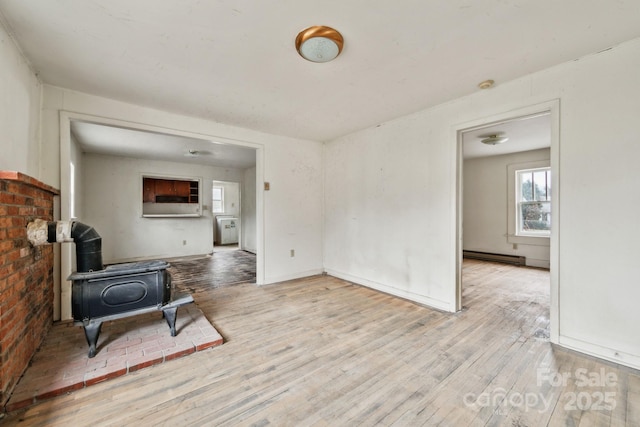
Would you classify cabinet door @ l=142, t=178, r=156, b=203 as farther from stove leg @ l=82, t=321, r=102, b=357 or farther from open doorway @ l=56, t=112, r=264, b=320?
stove leg @ l=82, t=321, r=102, b=357

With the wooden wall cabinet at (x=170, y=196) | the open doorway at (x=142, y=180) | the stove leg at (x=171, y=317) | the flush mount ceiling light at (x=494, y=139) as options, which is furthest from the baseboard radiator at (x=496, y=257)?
the wooden wall cabinet at (x=170, y=196)

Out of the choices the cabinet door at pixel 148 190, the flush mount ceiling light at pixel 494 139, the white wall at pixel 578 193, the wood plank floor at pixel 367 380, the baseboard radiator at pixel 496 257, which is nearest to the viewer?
the wood plank floor at pixel 367 380

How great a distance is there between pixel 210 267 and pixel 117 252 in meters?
2.27

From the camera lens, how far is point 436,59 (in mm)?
1981

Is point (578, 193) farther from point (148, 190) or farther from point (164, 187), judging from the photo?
point (148, 190)

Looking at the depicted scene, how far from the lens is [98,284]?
191cm

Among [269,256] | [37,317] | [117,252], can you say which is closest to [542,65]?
[269,256]

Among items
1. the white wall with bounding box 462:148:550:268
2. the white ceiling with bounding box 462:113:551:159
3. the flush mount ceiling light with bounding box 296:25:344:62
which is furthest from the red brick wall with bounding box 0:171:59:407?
the white wall with bounding box 462:148:550:268

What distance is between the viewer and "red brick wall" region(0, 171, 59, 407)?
1.45m

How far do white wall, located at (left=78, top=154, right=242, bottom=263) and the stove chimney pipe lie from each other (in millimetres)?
4099

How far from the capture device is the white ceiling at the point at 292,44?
1.49 metres

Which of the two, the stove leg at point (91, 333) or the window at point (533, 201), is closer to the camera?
the stove leg at point (91, 333)

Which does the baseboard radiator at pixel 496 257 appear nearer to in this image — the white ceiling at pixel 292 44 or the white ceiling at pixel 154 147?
the white ceiling at pixel 292 44

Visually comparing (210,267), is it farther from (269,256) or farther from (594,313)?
(594,313)
